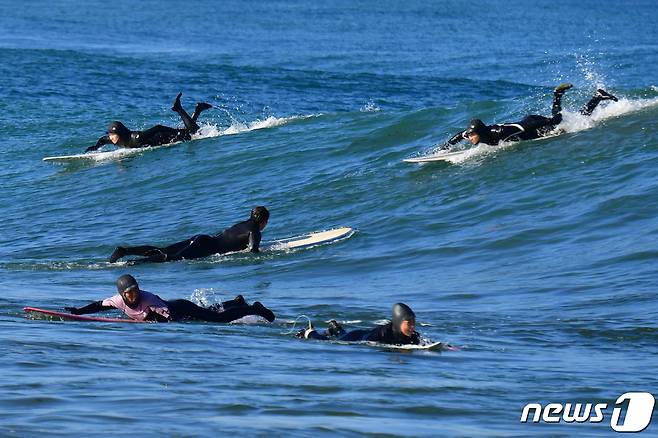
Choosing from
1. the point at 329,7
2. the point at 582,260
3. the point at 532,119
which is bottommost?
the point at 582,260

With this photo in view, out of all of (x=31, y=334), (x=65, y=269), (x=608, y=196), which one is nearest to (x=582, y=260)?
(x=608, y=196)

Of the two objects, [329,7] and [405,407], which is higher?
[329,7]

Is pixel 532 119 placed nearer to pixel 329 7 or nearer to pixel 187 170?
pixel 187 170

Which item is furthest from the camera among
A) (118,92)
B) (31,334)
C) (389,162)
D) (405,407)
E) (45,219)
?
(118,92)

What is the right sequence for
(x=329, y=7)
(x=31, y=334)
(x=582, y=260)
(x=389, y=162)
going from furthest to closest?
(x=329, y=7) → (x=389, y=162) → (x=582, y=260) → (x=31, y=334)

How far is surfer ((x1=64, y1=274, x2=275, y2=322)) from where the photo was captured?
551 inches

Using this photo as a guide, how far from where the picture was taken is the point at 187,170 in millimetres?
28578

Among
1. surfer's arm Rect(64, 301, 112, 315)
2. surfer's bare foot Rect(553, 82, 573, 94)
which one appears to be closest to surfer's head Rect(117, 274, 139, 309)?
surfer's arm Rect(64, 301, 112, 315)

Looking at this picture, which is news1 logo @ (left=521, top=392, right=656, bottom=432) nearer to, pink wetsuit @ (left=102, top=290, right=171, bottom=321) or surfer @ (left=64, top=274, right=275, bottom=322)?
surfer @ (left=64, top=274, right=275, bottom=322)

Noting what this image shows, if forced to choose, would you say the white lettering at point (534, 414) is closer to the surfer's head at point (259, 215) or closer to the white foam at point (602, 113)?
the surfer's head at point (259, 215)

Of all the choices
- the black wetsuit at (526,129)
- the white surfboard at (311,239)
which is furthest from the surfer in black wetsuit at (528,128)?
the white surfboard at (311,239)

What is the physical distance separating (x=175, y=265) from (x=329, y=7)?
65592 millimetres

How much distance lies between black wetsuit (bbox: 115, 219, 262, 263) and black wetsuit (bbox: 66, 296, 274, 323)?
4.95 m

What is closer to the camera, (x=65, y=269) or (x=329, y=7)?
(x=65, y=269)
